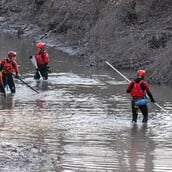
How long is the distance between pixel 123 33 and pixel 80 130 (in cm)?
1373

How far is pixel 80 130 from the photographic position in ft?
51.0

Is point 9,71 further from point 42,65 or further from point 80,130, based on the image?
point 80,130

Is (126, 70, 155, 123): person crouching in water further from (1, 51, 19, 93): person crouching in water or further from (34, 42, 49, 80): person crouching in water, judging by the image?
(34, 42, 49, 80): person crouching in water

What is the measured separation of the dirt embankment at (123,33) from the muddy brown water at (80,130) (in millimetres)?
1734

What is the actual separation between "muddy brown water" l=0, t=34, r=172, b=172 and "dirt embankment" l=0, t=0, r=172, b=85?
5.69 feet

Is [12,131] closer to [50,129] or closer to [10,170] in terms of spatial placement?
[50,129]

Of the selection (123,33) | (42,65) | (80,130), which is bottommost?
(80,130)

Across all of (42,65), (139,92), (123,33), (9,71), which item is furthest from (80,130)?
(123,33)

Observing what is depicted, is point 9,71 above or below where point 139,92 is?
above

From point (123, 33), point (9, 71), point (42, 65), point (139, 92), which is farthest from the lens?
point (123, 33)

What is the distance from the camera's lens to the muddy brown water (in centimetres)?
1202

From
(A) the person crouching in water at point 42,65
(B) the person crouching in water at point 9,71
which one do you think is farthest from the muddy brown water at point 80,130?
(B) the person crouching in water at point 9,71

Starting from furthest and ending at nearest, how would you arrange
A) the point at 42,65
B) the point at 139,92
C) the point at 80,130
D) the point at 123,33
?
the point at 123,33 < the point at 42,65 < the point at 139,92 < the point at 80,130

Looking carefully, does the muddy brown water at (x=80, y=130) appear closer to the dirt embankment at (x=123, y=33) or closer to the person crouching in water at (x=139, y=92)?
the person crouching in water at (x=139, y=92)
